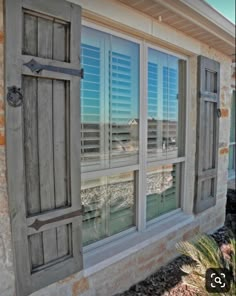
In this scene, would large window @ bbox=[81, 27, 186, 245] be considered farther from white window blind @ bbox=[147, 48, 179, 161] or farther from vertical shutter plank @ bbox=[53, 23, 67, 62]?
vertical shutter plank @ bbox=[53, 23, 67, 62]

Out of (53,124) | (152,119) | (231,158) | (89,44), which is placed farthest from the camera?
(231,158)

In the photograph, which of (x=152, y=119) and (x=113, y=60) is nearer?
(x=113, y=60)

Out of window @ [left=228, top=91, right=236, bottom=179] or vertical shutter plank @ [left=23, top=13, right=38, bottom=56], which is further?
window @ [left=228, top=91, right=236, bottom=179]

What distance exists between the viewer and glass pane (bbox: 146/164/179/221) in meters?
3.19

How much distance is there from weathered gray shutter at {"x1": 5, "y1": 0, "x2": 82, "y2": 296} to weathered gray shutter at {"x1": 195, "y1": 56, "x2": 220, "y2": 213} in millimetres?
1996

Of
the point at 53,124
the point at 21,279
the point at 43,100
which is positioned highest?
the point at 43,100

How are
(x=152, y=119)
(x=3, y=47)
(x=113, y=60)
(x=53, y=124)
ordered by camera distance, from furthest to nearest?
(x=152, y=119), (x=113, y=60), (x=53, y=124), (x=3, y=47)

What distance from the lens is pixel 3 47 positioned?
1.69m

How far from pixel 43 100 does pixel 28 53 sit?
0.31 metres

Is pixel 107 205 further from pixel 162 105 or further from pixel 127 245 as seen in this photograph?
pixel 162 105

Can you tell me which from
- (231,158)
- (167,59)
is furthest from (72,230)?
(231,158)

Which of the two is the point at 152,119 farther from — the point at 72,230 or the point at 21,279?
the point at 21,279

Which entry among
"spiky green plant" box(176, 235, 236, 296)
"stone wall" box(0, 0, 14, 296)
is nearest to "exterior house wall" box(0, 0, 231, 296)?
"stone wall" box(0, 0, 14, 296)

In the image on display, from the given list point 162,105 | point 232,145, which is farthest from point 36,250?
point 232,145
